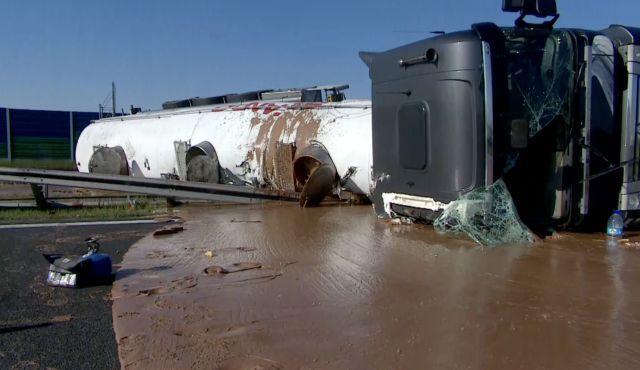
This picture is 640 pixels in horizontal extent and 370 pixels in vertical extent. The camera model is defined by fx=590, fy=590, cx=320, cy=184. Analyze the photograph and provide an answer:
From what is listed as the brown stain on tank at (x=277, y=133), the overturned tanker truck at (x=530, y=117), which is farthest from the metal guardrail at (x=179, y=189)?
the overturned tanker truck at (x=530, y=117)

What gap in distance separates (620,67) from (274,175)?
555 cm

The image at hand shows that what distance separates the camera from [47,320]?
11.3 ft

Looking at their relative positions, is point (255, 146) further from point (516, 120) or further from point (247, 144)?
point (516, 120)

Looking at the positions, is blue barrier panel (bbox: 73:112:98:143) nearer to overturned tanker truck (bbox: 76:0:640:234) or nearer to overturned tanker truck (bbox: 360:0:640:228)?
overturned tanker truck (bbox: 76:0:640:234)

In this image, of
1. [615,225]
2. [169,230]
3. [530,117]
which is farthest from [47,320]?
[615,225]

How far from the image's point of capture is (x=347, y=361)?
262cm

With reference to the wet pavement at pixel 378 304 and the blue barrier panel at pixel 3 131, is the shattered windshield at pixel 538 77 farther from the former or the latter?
the blue barrier panel at pixel 3 131

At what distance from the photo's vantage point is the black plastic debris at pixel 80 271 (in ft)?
13.4

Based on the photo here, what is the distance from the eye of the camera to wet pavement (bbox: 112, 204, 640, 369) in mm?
2691

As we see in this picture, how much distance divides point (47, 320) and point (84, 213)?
5.64m

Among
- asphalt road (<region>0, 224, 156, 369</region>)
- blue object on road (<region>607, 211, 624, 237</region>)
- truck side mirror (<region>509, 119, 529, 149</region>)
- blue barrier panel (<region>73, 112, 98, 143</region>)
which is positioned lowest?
asphalt road (<region>0, 224, 156, 369</region>)

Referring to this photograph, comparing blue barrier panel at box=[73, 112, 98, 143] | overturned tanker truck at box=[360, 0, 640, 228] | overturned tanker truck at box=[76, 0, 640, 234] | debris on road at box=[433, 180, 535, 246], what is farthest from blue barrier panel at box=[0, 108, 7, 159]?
debris on road at box=[433, 180, 535, 246]

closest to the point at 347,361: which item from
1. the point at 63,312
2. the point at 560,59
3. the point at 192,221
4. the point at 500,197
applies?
the point at 63,312

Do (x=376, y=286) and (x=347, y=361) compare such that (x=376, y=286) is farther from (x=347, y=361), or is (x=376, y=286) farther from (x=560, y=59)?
(x=560, y=59)
